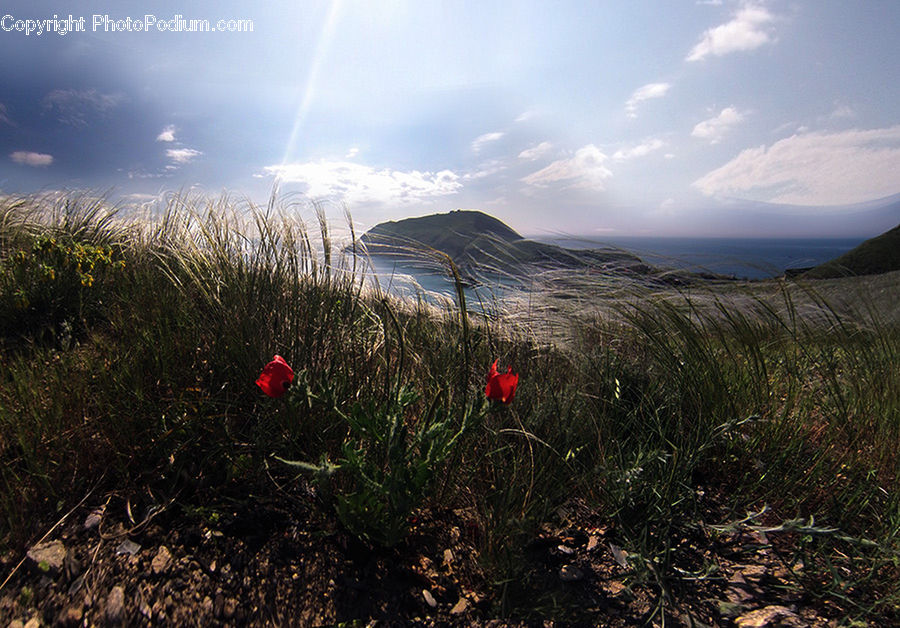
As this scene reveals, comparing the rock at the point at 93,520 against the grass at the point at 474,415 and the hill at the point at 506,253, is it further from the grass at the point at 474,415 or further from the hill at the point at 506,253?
the hill at the point at 506,253

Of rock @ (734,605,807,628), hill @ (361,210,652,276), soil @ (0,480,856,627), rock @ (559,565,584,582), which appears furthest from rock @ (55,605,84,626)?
hill @ (361,210,652,276)

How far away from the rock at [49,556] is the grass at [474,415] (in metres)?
0.06

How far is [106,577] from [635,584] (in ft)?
5.45

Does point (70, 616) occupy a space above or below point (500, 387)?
below

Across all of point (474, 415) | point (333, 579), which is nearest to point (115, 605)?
point (333, 579)

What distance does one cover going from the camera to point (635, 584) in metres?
1.47

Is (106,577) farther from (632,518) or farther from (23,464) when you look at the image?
(632,518)

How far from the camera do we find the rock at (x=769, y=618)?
1.31 meters

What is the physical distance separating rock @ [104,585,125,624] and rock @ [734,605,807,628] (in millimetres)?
1787

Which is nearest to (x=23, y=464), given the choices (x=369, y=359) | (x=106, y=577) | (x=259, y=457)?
(x=106, y=577)

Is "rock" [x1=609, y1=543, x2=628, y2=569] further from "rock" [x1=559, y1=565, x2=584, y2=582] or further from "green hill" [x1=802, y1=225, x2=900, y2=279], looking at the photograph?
"green hill" [x1=802, y1=225, x2=900, y2=279]

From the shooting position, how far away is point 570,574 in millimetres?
1537

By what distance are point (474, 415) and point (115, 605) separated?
3.87 feet

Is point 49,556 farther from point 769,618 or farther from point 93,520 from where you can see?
point 769,618
